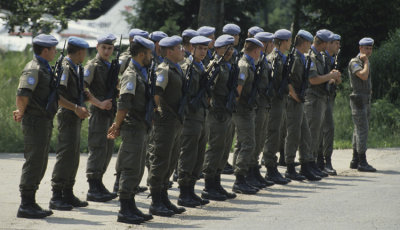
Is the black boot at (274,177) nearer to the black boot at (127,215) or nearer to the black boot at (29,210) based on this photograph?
the black boot at (127,215)

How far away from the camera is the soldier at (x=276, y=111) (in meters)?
11.4

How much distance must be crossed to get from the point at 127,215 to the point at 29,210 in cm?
104

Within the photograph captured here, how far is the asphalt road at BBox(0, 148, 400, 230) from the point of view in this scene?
8.23m

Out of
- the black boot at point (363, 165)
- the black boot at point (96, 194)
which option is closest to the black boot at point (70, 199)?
the black boot at point (96, 194)

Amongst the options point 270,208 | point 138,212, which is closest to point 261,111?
point 270,208

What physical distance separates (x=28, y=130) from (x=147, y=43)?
1.53 meters

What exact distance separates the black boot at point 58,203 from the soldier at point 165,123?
→ 97 centimetres

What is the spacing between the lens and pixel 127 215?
819 centimetres

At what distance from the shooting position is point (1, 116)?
50.2 ft

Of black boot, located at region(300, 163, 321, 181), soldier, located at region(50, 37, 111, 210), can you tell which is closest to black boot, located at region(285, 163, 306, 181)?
black boot, located at region(300, 163, 321, 181)

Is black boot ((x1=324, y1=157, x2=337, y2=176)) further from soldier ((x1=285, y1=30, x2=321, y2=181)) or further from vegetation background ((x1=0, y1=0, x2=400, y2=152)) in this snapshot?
vegetation background ((x1=0, y1=0, x2=400, y2=152))

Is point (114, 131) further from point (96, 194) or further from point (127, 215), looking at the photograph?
point (96, 194)

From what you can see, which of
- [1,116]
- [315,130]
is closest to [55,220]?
[315,130]

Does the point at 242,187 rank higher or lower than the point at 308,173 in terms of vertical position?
lower
